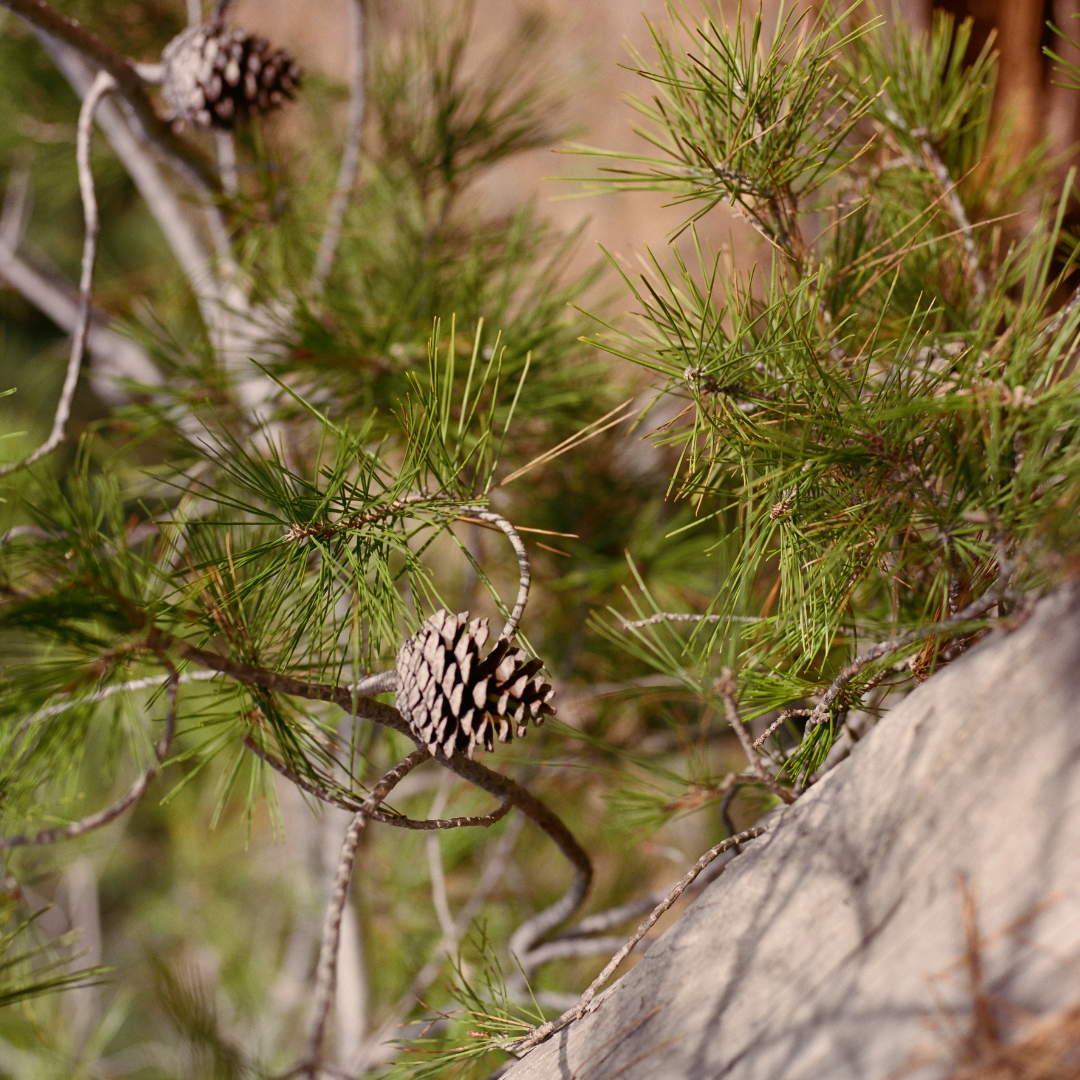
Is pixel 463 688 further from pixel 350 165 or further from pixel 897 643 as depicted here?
pixel 350 165

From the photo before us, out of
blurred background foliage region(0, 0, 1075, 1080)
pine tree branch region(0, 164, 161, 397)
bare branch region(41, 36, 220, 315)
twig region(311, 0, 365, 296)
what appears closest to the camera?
blurred background foliage region(0, 0, 1075, 1080)

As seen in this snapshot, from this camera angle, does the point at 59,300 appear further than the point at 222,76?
Yes

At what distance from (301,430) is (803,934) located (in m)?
0.43

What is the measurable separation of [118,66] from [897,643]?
49cm

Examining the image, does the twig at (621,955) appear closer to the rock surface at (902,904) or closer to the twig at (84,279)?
the rock surface at (902,904)

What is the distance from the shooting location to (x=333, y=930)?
0.19 metres

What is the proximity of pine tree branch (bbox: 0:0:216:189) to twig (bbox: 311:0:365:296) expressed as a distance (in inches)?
3.4

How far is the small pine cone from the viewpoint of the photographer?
0.23m

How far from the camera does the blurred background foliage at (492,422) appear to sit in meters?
0.28

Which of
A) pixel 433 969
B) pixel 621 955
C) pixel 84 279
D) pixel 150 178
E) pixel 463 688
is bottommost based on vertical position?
pixel 433 969

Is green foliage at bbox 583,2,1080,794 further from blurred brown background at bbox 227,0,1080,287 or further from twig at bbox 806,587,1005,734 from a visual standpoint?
blurred brown background at bbox 227,0,1080,287

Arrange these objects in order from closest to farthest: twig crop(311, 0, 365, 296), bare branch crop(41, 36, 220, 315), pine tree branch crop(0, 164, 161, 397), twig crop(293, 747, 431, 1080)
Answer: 1. twig crop(293, 747, 431, 1080)
2. twig crop(311, 0, 365, 296)
3. bare branch crop(41, 36, 220, 315)
4. pine tree branch crop(0, 164, 161, 397)

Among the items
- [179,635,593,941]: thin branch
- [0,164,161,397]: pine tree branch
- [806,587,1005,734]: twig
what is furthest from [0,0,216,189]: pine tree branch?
[806,587,1005,734]: twig

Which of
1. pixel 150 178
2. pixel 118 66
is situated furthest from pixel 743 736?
pixel 150 178
